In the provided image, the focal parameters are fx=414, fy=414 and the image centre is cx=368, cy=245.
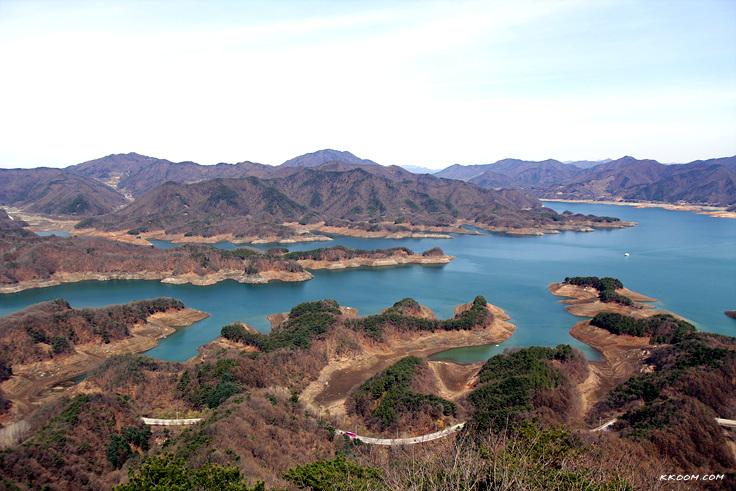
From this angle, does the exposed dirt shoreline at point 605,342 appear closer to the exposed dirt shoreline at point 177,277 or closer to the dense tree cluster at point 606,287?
the dense tree cluster at point 606,287

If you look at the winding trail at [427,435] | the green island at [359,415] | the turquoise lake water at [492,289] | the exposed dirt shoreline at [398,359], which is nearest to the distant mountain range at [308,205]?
the turquoise lake water at [492,289]

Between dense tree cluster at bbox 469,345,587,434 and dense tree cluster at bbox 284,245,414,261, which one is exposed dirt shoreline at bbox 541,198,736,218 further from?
dense tree cluster at bbox 469,345,587,434

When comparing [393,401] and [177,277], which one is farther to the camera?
[177,277]

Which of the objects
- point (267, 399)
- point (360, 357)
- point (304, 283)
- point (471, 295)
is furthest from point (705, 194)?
point (267, 399)

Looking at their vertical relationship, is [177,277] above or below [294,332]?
above

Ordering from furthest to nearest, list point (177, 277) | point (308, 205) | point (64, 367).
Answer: point (308, 205) < point (177, 277) < point (64, 367)

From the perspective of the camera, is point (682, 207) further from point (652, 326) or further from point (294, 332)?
point (294, 332)

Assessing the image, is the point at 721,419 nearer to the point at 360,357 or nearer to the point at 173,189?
the point at 360,357

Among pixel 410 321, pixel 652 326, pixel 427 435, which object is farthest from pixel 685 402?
pixel 410 321
